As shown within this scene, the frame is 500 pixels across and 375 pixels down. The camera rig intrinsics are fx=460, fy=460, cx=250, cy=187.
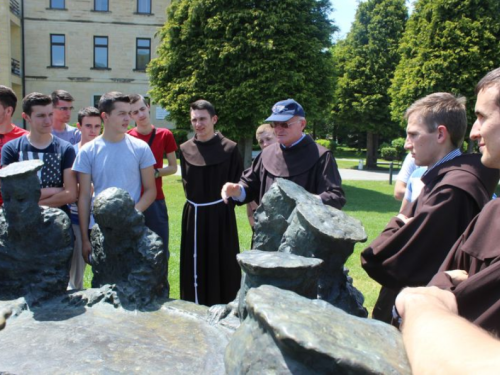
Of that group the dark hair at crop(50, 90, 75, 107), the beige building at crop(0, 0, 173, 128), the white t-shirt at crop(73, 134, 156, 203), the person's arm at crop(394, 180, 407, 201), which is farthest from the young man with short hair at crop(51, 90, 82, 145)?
the beige building at crop(0, 0, 173, 128)

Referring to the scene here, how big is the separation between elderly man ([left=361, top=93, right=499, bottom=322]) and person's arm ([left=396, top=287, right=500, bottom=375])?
3.66 feet

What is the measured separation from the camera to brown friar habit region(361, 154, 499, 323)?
2115 mm

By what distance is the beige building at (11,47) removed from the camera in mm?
21859

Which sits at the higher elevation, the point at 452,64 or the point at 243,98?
the point at 452,64

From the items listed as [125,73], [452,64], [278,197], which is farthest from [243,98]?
Answer: [125,73]

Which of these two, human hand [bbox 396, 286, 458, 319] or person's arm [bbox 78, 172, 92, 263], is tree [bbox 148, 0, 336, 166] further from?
human hand [bbox 396, 286, 458, 319]

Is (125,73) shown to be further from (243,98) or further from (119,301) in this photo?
(119,301)

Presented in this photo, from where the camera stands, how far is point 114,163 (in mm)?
3229

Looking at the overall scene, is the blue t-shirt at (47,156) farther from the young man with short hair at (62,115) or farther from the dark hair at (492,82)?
the dark hair at (492,82)

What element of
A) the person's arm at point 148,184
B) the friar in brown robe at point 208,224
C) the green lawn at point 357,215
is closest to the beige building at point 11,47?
the green lawn at point 357,215

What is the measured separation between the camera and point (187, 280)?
4.15m

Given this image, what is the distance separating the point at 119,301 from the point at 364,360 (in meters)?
1.78

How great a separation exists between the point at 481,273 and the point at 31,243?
6.93 ft

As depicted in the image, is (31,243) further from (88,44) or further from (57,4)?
(57,4)
